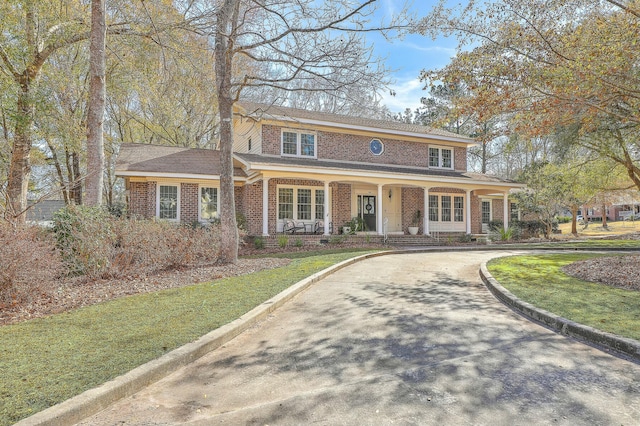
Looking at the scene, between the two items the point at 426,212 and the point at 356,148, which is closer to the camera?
the point at 426,212

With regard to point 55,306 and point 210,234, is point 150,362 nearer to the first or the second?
point 55,306

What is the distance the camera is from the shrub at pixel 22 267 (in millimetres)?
5617

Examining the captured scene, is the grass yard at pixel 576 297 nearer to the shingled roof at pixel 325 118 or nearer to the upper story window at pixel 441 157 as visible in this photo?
the shingled roof at pixel 325 118

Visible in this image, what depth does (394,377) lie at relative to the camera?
141 inches

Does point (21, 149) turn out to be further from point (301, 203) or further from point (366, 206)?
point (366, 206)

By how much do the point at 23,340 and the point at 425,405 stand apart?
4.40 m

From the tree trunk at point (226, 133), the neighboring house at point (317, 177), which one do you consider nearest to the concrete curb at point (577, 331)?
the tree trunk at point (226, 133)

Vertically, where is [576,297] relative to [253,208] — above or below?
below

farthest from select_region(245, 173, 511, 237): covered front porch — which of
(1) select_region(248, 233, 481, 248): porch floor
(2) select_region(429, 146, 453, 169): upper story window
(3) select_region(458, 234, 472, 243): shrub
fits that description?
(2) select_region(429, 146, 453, 169): upper story window

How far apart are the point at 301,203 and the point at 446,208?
29.8 feet

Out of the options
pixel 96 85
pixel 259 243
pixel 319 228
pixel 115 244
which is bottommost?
pixel 259 243

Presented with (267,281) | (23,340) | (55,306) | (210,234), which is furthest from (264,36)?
(23,340)

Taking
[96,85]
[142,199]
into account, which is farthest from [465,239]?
[96,85]

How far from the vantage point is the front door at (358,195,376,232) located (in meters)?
20.3
